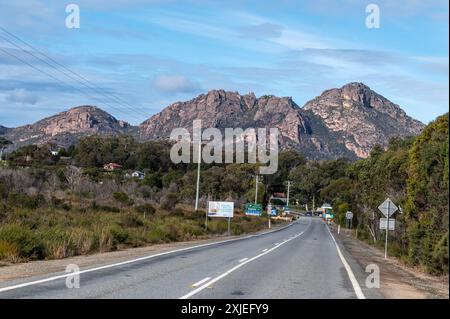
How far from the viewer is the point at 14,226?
22.9 meters

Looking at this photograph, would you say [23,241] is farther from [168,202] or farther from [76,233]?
[168,202]

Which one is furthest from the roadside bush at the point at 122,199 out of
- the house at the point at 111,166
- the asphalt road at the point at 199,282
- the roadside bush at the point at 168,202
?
the house at the point at 111,166

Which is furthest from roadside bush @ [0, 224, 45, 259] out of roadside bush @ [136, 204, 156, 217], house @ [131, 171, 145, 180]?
house @ [131, 171, 145, 180]

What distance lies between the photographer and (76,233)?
26172 millimetres

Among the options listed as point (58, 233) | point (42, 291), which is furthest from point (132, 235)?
point (42, 291)

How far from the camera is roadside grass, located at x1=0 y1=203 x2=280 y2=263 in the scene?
21.4 metres

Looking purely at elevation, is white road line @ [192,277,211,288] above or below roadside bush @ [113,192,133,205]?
below

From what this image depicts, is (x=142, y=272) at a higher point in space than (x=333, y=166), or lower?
Result: lower

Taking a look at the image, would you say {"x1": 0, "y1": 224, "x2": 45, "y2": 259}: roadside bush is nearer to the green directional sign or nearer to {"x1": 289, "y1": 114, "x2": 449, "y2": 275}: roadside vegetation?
{"x1": 289, "y1": 114, "x2": 449, "y2": 275}: roadside vegetation

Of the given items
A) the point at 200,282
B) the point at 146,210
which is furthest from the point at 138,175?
the point at 200,282

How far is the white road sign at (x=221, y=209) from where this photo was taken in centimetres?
5344
